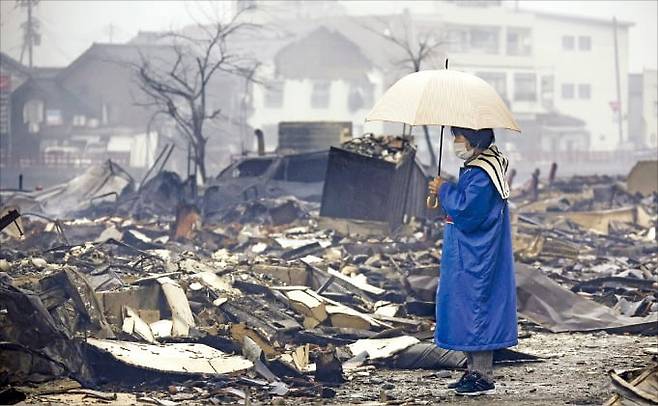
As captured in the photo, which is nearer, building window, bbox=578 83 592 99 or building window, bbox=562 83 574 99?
building window, bbox=562 83 574 99

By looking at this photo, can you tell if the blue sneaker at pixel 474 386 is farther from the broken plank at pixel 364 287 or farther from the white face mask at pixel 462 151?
the broken plank at pixel 364 287

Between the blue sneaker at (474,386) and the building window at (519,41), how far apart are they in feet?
222

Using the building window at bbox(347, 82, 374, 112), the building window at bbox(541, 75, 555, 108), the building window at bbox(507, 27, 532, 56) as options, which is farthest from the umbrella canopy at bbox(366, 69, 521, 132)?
the building window at bbox(541, 75, 555, 108)

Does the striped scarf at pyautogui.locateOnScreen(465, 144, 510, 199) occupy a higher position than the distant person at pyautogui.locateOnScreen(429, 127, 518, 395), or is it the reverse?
the striped scarf at pyautogui.locateOnScreen(465, 144, 510, 199)

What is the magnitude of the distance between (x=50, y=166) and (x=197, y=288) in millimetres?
35887

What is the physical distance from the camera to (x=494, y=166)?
6.30 m

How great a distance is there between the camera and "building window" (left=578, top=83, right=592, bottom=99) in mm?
74750

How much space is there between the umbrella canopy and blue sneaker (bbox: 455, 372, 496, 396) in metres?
1.61

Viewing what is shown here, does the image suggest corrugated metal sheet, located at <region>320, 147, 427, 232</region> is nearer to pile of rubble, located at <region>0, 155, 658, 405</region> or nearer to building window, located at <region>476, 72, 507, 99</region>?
pile of rubble, located at <region>0, 155, 658, 405</region>

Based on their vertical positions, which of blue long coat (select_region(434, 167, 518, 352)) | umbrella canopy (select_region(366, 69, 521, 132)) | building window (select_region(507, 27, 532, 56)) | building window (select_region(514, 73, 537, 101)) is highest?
building window (select_region(507, 27, 532, 56))

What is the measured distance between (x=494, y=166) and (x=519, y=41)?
6825cm

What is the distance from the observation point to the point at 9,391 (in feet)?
19.1

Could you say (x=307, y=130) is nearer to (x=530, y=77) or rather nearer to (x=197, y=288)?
(x=197, y=288)

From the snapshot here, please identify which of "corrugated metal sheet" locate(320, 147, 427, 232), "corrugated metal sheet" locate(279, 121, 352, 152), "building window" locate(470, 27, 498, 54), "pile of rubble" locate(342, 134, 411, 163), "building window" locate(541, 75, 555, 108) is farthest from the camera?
"building window" locate(541, 75, 555, 108)
